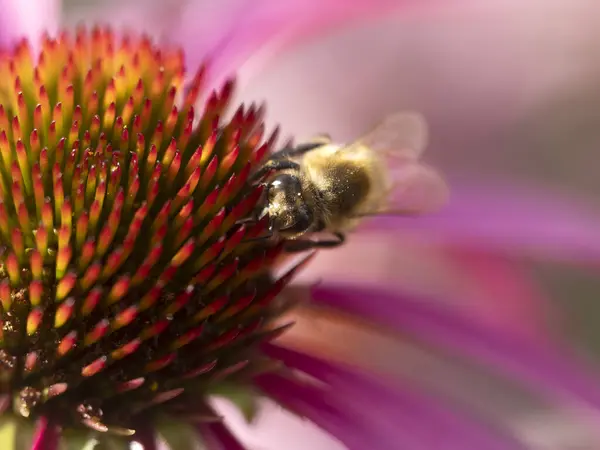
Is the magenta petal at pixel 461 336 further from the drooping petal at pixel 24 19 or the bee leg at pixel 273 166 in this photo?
the drooping petal at pixel 24 19

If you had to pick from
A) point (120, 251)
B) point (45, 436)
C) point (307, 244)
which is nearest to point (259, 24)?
point (307, 244)

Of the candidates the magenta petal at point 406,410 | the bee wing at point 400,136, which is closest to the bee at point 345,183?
the bee wing at point 400,136

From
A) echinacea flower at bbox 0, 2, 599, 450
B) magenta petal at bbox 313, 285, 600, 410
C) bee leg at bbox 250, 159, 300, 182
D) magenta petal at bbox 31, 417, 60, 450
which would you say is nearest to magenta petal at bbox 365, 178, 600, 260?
magenta petal at bbox 313, 285, 600, 410

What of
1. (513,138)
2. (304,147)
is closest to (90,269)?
(304,147)

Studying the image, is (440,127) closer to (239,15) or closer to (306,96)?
(306,96)

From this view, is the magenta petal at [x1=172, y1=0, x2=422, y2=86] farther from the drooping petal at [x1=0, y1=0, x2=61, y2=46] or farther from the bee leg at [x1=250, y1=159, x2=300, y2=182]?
the bee leg at [x1=250, y1=159, x2=300, y2=182]

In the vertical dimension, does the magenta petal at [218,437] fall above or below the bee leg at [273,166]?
below
